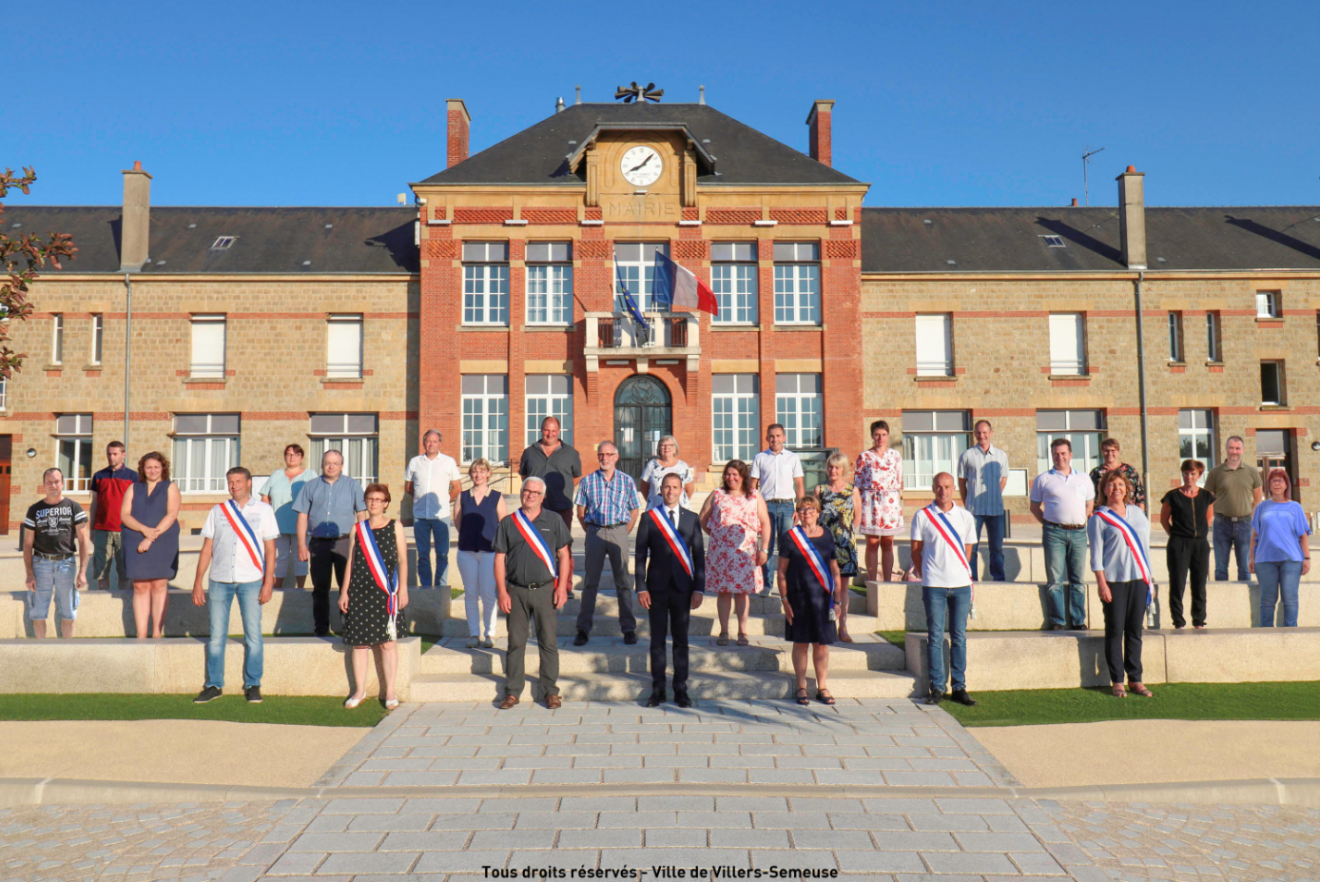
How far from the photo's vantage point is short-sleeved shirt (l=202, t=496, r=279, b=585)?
23.8 feet

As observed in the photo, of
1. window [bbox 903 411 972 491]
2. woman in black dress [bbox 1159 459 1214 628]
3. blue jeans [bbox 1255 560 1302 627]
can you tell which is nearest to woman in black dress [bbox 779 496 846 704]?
woman in black dress [bbox 1159 459 1214 628]

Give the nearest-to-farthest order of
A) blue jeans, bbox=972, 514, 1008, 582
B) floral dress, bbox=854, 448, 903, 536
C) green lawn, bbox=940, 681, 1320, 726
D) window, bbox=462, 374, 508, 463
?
green lawn, bbox=940, 681, 1320, 726 → floral dress, bbox=854, 448, 903, 536 → blue jeans, bbox=972, 514, 1008, 582 → window, bbox=462, 374, 508, 463

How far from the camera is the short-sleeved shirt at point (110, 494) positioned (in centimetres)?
897

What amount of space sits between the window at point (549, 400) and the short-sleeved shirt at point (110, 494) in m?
13.0

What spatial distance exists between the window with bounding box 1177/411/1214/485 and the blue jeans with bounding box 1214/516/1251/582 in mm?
15844

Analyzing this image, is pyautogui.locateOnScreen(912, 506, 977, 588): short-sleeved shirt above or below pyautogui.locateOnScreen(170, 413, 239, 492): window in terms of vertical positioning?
below

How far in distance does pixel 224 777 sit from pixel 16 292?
6.14 meters

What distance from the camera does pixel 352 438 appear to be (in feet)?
75.2

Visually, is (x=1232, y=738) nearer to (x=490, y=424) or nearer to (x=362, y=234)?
(x=490, y=424)

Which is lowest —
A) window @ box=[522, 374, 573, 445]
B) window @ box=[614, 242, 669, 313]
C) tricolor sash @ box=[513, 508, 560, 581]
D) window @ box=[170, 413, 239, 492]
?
tricolor sash @ box=[513, 508, 560, 581]

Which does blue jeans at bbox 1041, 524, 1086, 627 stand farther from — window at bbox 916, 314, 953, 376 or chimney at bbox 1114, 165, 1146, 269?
chimney at bbox 1114, 165, 1146, 269

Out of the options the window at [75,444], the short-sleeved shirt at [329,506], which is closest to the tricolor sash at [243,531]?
the short-sleeved shirt at [329,506]

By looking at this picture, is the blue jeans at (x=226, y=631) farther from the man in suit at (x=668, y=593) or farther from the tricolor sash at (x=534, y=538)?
the man in suit at (x=668, y=593)

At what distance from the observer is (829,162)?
25.2 meters
